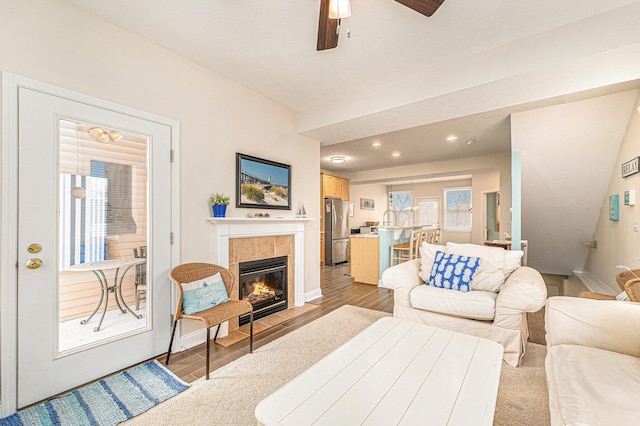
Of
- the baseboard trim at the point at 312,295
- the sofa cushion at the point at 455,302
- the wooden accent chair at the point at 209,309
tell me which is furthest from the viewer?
the baseboard trim at the point at 312,295

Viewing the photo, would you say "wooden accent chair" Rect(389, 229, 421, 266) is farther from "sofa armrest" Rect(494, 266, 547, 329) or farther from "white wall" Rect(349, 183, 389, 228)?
"white wall" Rect(349, 183, 389, 228)

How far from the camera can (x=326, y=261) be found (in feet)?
23.2

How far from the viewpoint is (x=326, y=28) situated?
1755 mm

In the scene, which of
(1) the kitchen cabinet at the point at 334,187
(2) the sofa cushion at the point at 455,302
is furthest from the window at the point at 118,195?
(1) the kitchen cabinet at the point at 334,187

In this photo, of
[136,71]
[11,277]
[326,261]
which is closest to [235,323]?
[11,277]

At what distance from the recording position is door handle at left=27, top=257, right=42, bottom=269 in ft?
5.84

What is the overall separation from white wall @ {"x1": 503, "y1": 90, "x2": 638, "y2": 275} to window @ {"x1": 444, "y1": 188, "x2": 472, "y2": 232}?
409 cm

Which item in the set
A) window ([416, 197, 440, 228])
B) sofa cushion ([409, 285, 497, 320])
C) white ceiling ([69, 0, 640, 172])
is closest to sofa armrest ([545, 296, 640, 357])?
sofa cushion ([409, 285, 497, 320])

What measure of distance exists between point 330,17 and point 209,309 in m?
2.32

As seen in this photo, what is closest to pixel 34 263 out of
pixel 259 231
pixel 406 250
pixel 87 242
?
pixel 87 242

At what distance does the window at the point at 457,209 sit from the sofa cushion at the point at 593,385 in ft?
25.2

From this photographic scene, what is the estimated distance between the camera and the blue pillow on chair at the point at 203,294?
225 cm

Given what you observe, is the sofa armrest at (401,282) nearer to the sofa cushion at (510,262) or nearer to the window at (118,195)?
the sofa cushion at (510,262)

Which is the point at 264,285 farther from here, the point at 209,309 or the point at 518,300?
the point at 518,300
